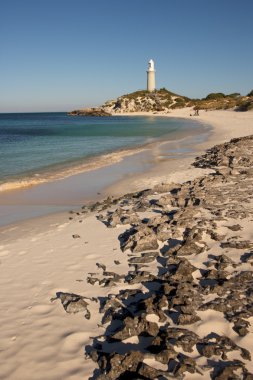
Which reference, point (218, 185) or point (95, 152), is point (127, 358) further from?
point (95, 152)

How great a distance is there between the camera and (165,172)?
53.9 feet

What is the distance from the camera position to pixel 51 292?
592 centimetres

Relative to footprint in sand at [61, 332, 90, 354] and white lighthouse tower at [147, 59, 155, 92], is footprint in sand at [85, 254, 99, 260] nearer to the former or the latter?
footprint in sand at [61, 332, 90, 354]

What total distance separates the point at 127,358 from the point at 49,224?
20.2ft

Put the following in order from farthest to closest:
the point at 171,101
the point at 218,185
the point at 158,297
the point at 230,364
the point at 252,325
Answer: the point at 171,101, the point at 218,185, the point at 158,297, the point at 252,325, the point at 230,364

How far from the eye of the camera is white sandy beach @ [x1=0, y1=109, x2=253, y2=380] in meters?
4.32

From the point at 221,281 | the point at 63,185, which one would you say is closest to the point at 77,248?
the point at 221,281

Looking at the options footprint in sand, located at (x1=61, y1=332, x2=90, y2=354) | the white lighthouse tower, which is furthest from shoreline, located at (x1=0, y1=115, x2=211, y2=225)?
the white lighthouse tower

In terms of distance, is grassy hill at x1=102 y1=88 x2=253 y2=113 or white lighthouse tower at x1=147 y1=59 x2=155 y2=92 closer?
grassy hill at x1=102 y1=88 x2=253 y2=113

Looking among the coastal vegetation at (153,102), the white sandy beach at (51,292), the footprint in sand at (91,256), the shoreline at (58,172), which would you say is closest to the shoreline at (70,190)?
the shoreline at (58,172)

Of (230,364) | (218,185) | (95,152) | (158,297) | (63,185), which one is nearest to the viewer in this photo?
(230,364)

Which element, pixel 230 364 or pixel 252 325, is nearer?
pixel 230 364

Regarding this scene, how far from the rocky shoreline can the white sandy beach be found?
0.12 metres

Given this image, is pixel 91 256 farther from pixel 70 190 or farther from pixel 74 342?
pixel 70 190
